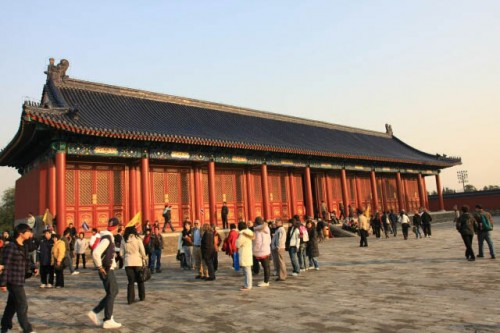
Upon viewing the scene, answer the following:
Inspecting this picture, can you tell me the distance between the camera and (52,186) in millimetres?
15266

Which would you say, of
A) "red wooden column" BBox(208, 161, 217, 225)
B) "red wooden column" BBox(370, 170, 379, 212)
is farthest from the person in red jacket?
"red wooden column" BBox(370, 170, 379, 212)

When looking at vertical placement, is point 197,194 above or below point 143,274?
above

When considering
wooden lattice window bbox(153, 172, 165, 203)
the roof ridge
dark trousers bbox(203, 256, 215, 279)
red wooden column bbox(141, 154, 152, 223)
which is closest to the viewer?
dark trousers bbox(203, 256, 215, 279)

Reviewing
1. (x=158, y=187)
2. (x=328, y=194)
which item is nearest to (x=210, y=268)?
(x=158, y=187)

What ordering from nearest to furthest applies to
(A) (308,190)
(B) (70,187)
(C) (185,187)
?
(B) (70,187), (C) (185,187), (A) (308,190)

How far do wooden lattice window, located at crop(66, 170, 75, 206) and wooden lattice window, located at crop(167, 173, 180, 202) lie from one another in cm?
442

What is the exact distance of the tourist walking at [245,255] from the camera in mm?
7964

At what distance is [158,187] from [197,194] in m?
1.97

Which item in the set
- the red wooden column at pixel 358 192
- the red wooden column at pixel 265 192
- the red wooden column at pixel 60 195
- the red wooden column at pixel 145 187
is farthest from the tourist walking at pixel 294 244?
the red wooden column at pixel 358 192

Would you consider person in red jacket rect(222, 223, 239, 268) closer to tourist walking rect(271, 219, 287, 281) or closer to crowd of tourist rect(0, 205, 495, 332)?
crowd of tourist rect(0, 205, 495, 332)

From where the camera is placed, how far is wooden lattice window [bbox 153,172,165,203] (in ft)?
61.9

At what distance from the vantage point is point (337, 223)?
23609mm

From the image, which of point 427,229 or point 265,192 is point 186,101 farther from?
point 427,229

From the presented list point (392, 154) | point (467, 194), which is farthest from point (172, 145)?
point (467, 194)
